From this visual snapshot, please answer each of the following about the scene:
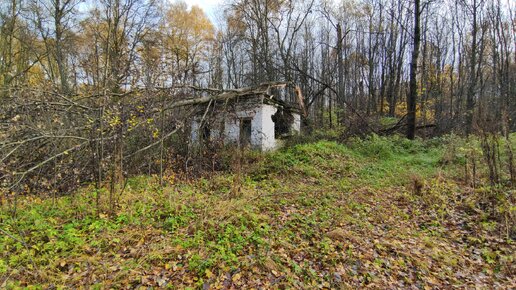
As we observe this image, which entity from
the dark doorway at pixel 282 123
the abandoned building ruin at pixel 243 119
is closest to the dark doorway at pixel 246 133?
the abandoned building ruin at pixel 243 119

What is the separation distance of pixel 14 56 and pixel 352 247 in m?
21.9

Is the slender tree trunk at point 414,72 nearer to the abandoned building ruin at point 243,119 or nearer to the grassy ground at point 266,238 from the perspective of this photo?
the abandoned building ruin at point 243,119

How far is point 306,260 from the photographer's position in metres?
3.72

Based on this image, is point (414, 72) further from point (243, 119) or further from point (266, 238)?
point (266, 238)

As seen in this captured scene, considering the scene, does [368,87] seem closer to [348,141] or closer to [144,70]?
[348,141]

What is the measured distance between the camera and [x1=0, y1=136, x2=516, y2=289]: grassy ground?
3.20m

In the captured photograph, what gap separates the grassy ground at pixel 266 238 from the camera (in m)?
3.20

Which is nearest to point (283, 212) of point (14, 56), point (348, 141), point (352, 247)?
point (352, 247)

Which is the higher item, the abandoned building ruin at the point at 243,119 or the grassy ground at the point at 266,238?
the abandoned building ruin at the point at 243,119

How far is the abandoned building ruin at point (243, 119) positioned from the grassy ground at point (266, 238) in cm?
315

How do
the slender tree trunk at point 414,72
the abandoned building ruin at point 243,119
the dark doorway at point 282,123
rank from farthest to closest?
the dark doorway at point 282,123, the slender tree trunk at point 414,72, the abandoned building ruin at point 243,119

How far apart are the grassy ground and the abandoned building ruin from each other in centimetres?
315

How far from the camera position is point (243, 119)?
11594 millimetres

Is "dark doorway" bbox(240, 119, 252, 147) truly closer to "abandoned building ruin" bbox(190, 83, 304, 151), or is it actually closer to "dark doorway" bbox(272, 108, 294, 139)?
"abandoned building ruin" bbox(190, 83, 304, 151)
